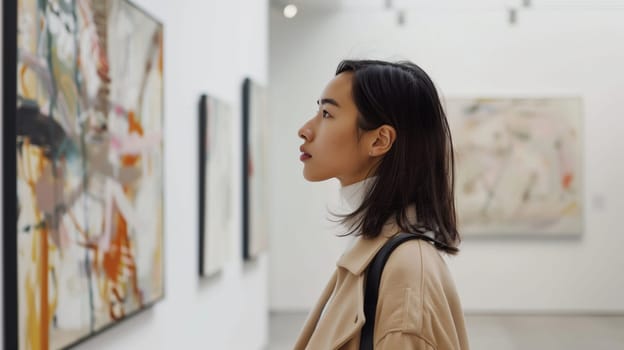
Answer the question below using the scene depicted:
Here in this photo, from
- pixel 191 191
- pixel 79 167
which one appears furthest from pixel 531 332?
pixel 79 167

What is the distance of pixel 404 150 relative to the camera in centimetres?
187

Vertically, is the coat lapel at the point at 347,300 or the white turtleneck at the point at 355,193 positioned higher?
the white turtleneck at the point at 355,193

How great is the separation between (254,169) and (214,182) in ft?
6.16

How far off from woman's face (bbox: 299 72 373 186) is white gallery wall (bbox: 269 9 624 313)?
1011 cm

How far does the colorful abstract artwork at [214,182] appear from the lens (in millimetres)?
5816

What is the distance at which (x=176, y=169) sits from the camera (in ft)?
17.1

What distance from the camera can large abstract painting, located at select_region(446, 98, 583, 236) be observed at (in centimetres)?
1194

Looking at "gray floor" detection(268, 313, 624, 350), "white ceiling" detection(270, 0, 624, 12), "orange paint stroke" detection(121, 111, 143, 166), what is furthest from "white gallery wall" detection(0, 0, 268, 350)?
"white ceiling" detection(270, 0, 624, 12)

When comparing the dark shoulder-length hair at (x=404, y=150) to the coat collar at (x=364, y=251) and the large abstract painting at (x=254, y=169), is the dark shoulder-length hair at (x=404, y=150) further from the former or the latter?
the large abstract painting at (x=254, y=169)

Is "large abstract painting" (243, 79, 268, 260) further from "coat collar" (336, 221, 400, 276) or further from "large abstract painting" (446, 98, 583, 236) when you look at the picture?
"coat collar" (336, 221, 400, 276)

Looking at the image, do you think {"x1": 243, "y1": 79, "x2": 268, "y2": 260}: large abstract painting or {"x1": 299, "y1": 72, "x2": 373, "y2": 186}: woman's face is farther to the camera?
{"x1": 243, "y1": 79, "x2": 268, "y2": 260}: large abstract painting

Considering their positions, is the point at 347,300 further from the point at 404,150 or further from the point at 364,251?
the point at 404,150

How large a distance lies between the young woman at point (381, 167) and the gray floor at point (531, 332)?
7281mm

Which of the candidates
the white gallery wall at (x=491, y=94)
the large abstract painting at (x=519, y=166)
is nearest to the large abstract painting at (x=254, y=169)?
the white gallery wall at (x=491, y=94)
